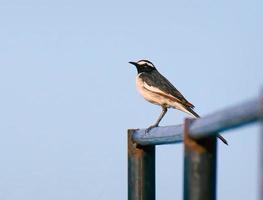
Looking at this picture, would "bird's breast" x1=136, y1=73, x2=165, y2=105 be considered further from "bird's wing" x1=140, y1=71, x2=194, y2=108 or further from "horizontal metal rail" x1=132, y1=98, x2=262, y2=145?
"horizontal metal rail" x1=132, y1=98, x2=262, y2=145

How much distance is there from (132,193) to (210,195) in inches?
58.8

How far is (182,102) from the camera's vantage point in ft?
32.8

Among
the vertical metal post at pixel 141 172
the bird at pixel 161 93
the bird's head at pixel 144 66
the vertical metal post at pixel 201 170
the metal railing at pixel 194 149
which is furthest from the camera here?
the bird's head at pixel 144 66

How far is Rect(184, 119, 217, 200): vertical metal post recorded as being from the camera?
8.89 ft

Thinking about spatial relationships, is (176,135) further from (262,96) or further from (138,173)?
(262,96)

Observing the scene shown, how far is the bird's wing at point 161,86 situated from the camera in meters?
10.0

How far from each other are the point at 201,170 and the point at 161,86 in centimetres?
786

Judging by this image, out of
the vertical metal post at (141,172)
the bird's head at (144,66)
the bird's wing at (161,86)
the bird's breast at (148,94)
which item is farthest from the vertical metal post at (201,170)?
the bird's head at (144,66)

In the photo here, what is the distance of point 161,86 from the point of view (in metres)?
10.6

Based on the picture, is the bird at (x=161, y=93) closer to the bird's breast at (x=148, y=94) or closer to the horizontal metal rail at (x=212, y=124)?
the bird's breast at (x=148, y=94)

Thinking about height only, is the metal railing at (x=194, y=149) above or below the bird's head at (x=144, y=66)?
below

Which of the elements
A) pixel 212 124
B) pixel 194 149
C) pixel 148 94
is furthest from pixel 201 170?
pixel 148 94

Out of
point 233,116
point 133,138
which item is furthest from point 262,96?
point 133,138

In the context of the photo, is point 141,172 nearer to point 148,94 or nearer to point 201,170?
point 201,170
